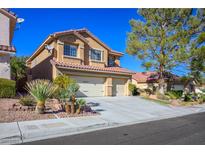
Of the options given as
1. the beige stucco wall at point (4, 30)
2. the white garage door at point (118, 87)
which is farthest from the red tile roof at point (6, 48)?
the white garage door at point (118, 87)

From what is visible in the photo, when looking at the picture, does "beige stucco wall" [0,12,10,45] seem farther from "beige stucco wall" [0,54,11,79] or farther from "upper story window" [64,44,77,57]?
"upper story window" [64,44,77,57]

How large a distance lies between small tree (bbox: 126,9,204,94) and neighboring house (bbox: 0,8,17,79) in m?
12.6

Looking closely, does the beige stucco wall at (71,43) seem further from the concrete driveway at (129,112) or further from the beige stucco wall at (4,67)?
the concrete driveway at (129,112)

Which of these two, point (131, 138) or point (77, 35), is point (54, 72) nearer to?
point (77, 35)

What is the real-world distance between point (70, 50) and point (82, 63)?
1.89 meters

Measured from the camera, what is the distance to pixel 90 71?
19.6m

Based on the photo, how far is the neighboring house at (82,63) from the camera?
18.9m

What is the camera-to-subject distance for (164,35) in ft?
68.9

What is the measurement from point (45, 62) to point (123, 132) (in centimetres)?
1524

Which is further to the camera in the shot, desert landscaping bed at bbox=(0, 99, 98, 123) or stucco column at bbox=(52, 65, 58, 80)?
stucco column at bbox=(52, 65, 58, 80)

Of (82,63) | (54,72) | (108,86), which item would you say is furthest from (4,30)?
(108,86)

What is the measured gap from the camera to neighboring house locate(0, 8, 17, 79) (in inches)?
559

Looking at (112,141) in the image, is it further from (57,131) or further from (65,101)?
(65,101)

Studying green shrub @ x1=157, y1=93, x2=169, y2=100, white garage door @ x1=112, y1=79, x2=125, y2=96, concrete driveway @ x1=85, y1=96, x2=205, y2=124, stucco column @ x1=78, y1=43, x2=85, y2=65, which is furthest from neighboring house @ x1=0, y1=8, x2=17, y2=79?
green shrub @ x1=157, y1=93, x2=169, y2=100
